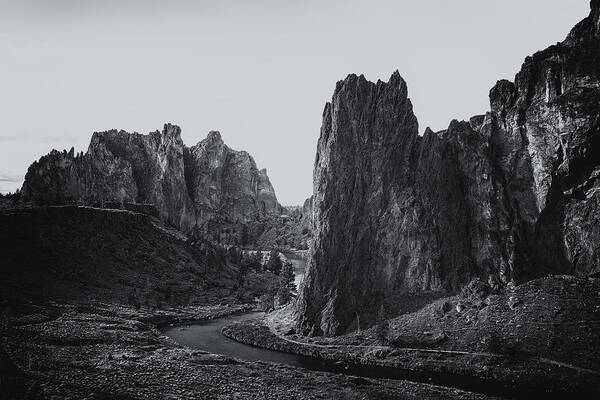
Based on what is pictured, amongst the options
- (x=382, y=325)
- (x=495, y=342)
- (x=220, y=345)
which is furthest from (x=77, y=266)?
(x=495, y=342)

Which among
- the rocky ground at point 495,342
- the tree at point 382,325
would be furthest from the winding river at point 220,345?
the tree at point 382,325

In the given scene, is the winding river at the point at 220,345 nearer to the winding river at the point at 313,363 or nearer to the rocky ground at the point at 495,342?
the winding river at the point at 313,363

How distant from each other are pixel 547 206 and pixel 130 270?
528ft

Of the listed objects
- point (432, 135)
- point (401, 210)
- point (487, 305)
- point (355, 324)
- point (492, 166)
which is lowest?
point (355, 324)

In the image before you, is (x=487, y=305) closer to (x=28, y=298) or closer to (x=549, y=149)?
(x=549, y=149)

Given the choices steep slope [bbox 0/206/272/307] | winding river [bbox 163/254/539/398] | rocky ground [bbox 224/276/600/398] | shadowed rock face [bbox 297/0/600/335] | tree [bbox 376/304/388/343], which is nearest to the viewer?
winding river [bbox 163/254/539/398]

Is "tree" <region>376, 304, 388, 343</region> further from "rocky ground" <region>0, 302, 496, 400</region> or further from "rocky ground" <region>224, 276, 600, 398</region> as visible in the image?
"rocky ground" <region>0, 302, 496, 400</region>

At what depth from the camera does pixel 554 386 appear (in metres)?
71.8

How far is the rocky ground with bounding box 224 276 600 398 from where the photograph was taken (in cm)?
7544

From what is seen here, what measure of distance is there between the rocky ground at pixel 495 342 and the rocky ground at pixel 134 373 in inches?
524

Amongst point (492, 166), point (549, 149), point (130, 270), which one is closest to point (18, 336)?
point (130, 270)

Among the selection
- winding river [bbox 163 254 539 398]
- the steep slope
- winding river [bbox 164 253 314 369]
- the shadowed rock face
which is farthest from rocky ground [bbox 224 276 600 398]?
the steep slope

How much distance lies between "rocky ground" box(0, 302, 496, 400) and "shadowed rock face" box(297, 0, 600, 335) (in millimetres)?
34370

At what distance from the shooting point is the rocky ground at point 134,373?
67062 millimetres
